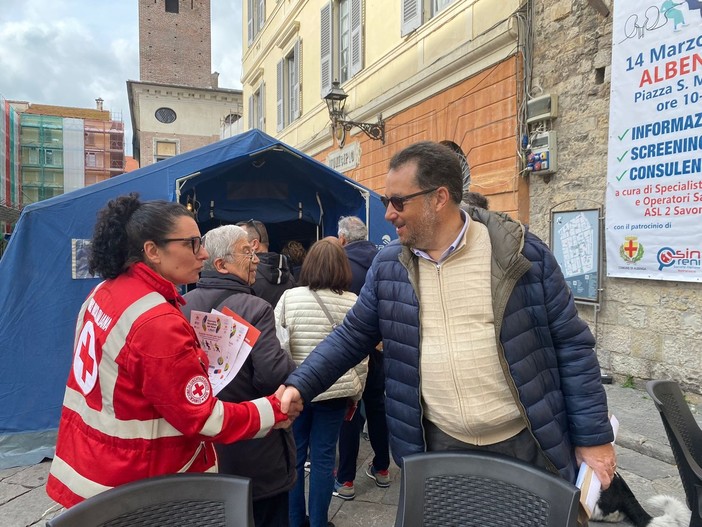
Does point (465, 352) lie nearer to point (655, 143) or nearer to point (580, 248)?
point (655, 143)

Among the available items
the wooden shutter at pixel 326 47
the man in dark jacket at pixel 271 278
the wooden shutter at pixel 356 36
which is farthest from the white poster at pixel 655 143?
the wooden shutter at pixel 326 47

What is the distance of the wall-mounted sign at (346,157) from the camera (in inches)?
424

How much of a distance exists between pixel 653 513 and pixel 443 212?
2203 millimetres

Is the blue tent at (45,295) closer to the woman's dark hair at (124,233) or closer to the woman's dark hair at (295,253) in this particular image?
the woman's dark hair at (295,253)

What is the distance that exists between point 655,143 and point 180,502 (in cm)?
495

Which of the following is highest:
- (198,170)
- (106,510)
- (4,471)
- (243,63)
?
(243,63)

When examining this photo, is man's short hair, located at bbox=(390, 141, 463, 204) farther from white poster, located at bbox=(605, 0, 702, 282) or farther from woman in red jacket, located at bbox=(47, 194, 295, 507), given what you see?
white poster, located at bbox=(605, 0, 702, 282)

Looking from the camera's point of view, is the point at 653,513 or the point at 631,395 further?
the point at 631,395

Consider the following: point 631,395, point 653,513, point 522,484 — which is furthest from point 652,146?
point 522,484

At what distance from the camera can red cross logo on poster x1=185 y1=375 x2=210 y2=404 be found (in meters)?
1.47

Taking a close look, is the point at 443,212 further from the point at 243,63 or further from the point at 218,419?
the point at 243,63

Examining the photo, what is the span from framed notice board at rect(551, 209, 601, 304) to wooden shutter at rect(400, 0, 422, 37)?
4.28 m

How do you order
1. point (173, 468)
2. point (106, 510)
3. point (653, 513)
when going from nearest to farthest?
1. point (106, 510)
2. point (173, 468)
3. point (653, 513)

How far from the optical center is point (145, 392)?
57.1 inches
